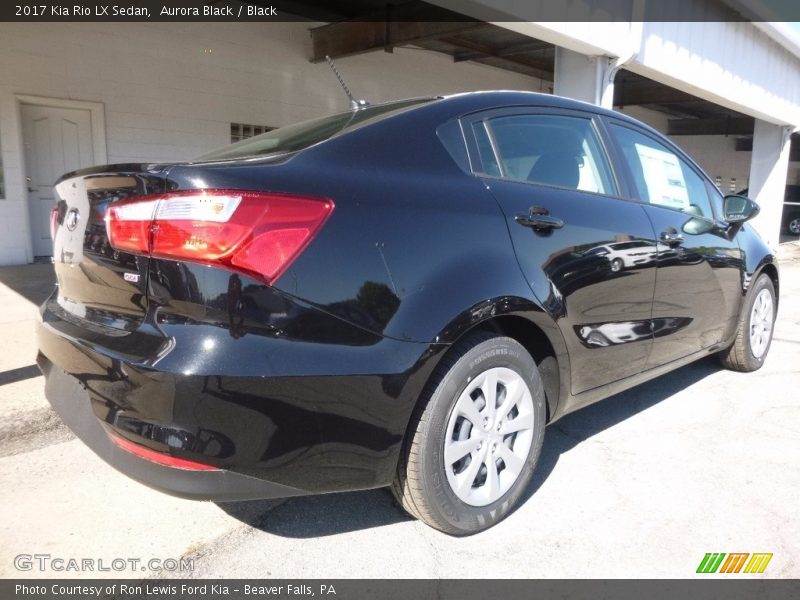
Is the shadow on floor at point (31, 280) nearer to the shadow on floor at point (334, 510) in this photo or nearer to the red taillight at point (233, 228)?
the shadow on floor at point (334, 510)

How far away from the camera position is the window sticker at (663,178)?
339 cm

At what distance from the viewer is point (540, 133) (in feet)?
9.15

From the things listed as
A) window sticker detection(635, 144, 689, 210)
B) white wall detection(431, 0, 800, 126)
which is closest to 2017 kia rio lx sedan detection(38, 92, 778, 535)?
window sticker detection(635, 144, 689, 210)

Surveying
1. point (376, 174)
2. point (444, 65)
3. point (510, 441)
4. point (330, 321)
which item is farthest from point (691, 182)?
point (444, 65)

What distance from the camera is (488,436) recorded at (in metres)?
2.34

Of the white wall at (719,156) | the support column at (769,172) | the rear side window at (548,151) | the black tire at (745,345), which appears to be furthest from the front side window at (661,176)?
the white wall at (719,156)

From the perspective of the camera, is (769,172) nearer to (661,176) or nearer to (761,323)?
(761,323)

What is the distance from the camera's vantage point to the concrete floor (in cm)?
222

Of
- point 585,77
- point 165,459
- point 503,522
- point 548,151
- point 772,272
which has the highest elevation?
point 585,77

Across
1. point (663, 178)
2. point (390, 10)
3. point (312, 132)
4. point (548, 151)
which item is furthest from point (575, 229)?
point (390, 10)

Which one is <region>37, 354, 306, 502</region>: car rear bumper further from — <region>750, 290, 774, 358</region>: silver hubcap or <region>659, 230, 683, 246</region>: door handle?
<region>750, 290, 774, 358</region>: silver hubcap

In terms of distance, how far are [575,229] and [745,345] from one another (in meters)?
2.44
